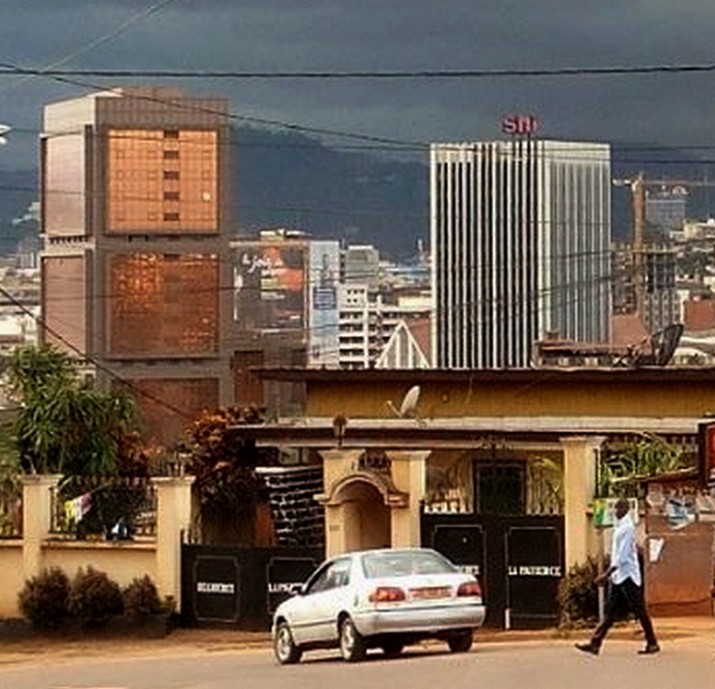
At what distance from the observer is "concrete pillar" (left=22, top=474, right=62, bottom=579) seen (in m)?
40.5

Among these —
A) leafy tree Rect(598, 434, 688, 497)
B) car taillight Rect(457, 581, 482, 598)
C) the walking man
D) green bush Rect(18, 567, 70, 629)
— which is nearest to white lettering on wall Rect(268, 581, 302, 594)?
green bush Rect(18, 567, 70, 629)

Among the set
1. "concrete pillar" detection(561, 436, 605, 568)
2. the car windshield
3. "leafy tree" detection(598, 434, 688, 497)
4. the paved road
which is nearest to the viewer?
the paved road

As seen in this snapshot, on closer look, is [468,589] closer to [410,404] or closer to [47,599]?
[47,599]

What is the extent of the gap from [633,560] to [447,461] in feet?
64.3

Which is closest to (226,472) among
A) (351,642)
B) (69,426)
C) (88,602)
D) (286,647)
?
(69,426)

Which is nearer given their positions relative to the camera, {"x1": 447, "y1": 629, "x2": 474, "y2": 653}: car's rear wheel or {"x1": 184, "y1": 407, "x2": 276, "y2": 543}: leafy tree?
{"x1": 447, "y1": 629, "x2": 474, "y2": 653}: car's rear wheel

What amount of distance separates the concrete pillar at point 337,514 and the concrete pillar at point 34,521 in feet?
16.8

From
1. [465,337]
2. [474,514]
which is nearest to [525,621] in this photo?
[474,514]

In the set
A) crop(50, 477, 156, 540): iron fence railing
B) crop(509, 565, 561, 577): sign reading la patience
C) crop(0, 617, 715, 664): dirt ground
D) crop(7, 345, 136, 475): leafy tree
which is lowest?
crop(0, 617, 715, 664): dirt ground

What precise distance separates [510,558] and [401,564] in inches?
324

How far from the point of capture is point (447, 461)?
→ 1811 inches

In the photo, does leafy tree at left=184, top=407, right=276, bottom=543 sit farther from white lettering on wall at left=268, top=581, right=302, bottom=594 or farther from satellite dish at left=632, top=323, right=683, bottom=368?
satellite dish at left=632, top=323, right=683, bottom=368

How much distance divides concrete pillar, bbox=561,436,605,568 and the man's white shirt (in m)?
9.09

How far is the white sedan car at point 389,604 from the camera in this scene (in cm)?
2817
